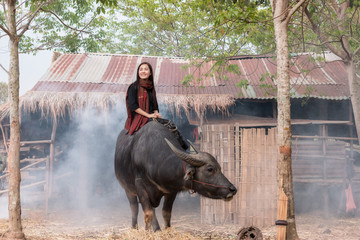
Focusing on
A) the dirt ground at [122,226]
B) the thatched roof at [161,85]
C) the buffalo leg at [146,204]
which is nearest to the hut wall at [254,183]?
the dirt ground at [122,226]

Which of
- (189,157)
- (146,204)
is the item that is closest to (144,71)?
(189,157)

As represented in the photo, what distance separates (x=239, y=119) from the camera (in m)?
9.65

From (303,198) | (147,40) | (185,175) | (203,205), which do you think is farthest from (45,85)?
(147,40)

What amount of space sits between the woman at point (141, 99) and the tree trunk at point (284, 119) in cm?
175

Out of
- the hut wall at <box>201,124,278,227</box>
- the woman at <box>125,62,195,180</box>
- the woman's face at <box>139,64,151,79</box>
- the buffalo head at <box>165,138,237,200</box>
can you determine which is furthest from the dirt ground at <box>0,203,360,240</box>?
the woman's face at <box>139,64,151,79</box>

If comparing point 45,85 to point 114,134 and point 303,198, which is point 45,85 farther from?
point 303,198

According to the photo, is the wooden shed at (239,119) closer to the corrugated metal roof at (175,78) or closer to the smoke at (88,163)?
the corrugated metal roof at (175,78)

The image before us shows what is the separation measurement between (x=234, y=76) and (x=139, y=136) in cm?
645

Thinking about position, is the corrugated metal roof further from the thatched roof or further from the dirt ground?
the dirt ground

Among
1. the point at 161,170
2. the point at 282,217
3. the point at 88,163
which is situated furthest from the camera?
the point at 88,163

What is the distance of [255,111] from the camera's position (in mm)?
10289

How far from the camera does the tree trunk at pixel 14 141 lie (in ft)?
17.0

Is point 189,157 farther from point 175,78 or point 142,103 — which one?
point 175,78

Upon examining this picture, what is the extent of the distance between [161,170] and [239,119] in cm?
558
